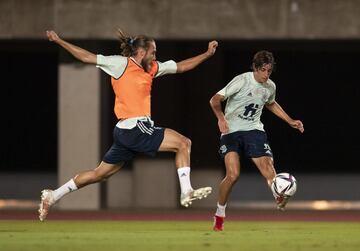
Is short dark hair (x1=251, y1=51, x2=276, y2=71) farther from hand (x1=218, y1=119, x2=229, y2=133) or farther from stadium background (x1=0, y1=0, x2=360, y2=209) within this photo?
stadium background (x1=0, y1=0, x2=360, y2=209)

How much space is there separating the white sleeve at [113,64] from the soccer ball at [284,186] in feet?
6.94

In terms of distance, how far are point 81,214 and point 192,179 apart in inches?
137

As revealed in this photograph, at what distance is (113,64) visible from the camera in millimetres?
11922

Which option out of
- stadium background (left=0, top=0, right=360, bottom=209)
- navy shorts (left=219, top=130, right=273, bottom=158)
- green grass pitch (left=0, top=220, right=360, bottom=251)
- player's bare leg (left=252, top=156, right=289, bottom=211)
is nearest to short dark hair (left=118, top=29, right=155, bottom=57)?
navy shorts (left=219, top=130, right=273, bottom=158)

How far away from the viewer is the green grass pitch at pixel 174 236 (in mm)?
10211

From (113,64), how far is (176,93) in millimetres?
9041

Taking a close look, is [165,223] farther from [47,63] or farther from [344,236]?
[47,63]

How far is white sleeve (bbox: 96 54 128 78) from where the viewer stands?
39.0ft

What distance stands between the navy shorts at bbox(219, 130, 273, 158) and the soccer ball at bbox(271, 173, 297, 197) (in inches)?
24.7

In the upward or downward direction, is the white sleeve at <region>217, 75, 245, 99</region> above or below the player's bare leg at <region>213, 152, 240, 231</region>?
above

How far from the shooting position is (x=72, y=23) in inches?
733

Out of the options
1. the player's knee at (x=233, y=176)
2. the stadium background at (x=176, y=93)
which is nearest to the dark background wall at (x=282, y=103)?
the stadium background at (x=176, y=93)

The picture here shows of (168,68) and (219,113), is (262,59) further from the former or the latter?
(168,68)

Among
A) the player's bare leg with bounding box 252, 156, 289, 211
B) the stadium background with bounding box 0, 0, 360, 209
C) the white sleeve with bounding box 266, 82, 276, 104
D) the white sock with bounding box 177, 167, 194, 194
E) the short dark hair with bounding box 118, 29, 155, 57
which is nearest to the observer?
the white sock with bounding box 177, 167, 194, 194
